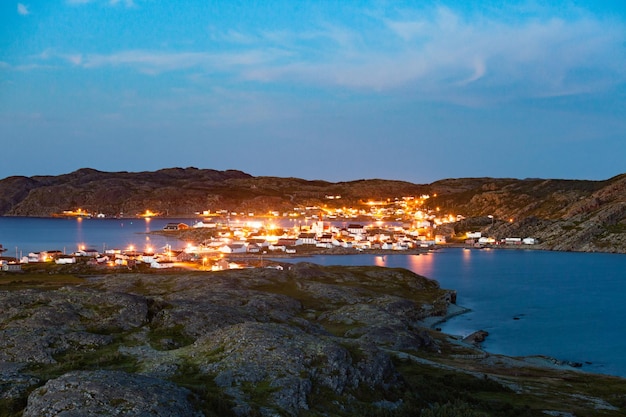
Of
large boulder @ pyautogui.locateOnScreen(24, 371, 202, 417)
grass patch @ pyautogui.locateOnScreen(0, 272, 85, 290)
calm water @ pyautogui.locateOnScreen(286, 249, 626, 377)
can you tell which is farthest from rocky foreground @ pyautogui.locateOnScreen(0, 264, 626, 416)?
grass patch @ pyautogui.locateOnScreen(0, 272, 85, 290)

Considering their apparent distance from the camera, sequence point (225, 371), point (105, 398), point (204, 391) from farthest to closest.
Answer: point (225, 371), point (204, 391), point (105, 398)

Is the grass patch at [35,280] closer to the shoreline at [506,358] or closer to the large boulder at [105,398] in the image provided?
the shoreline at [506,358]

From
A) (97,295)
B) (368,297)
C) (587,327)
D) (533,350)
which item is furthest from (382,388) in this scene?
(587,327)

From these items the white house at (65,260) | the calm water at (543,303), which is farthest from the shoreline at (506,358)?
the white house at (65,260)

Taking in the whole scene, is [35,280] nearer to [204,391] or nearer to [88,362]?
[88,362]

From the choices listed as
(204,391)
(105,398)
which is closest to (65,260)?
(204,391)

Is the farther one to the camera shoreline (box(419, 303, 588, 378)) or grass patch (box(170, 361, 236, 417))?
shoreline (box(419, 303, 588, 378))

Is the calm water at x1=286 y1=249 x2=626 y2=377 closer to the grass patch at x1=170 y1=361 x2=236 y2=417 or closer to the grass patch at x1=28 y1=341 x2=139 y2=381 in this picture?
the grass patch at x1=170 y1=361 x2=236 y2=417
